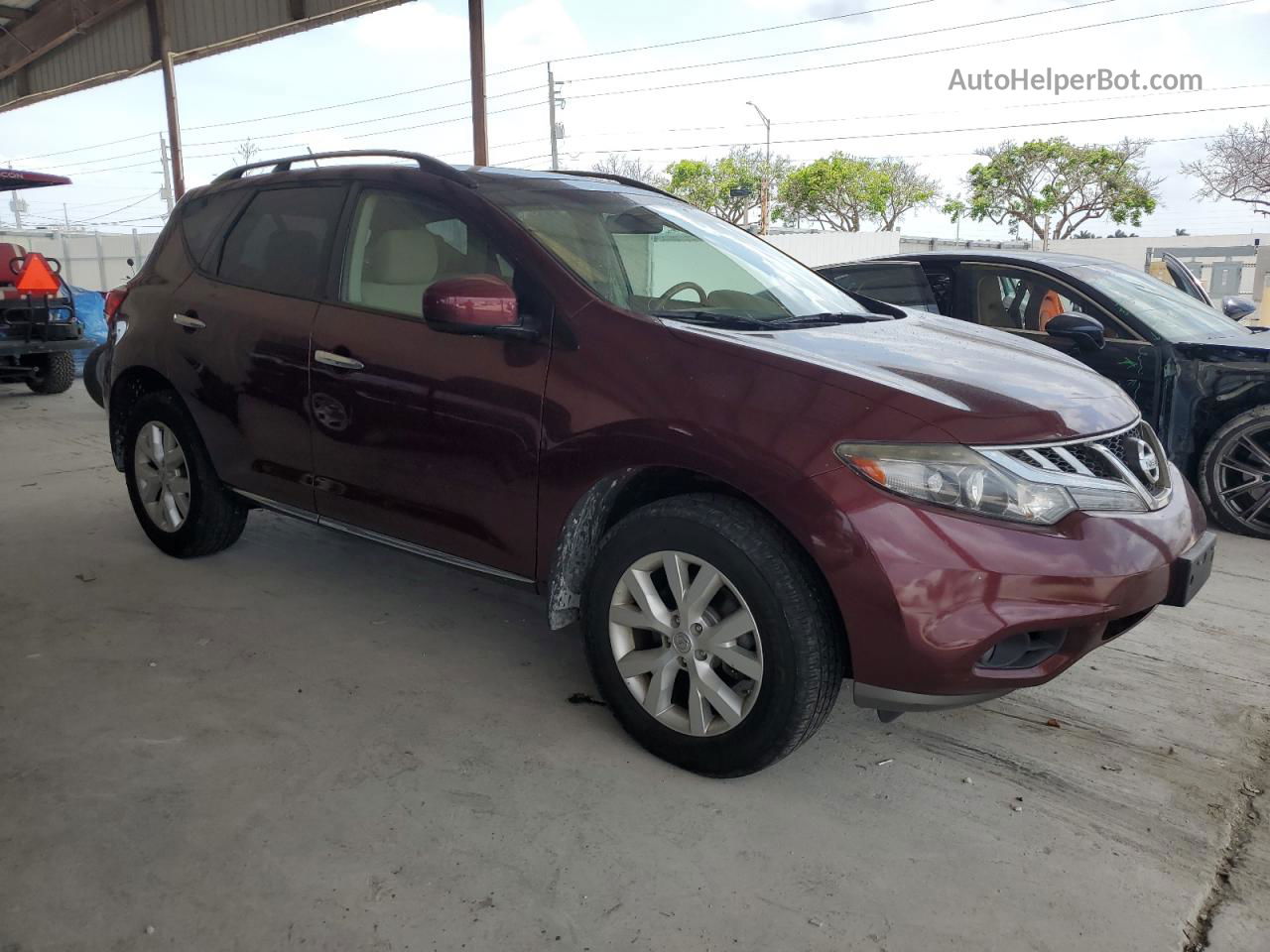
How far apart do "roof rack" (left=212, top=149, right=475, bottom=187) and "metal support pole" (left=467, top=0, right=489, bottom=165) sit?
7.11 metres

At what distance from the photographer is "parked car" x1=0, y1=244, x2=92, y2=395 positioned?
921 cm

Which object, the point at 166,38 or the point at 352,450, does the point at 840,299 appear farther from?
the point at 166,38

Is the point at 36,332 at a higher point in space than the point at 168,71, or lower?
lower

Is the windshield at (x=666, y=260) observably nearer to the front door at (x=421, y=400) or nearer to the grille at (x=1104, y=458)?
the front door at (x=421, y=400)

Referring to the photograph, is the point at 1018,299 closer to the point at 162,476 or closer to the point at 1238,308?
the point at 1238,308

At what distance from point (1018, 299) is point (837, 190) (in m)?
39.1

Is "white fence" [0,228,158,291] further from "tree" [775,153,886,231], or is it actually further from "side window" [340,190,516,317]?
"side window" [340,190,516,317]

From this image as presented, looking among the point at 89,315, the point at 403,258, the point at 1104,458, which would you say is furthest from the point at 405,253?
the point at 89,315

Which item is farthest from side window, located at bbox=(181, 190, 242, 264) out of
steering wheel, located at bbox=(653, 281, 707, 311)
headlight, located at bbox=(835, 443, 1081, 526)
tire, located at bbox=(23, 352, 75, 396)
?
tire, located at bbox=(23, 352, 75, 396)

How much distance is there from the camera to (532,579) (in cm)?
287

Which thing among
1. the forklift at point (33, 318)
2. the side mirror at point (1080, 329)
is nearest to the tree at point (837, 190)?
the forklift at point (33, 318)

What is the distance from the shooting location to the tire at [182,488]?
13.1 feet

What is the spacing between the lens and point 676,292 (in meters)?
3.04

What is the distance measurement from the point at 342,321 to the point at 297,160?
0.93 metres
